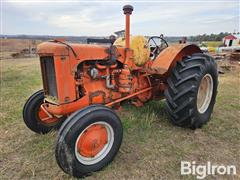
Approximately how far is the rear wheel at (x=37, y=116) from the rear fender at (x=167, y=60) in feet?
6.05

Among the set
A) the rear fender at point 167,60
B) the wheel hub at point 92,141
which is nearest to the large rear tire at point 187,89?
the rear fender at point 167,60

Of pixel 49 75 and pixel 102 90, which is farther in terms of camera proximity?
pixel 102 90

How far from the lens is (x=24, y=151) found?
9.94 feet

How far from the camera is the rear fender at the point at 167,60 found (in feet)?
11.1

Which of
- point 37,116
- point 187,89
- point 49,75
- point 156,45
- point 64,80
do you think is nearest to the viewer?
point 64,80

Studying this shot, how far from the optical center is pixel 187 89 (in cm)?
321

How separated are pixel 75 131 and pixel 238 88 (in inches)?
230

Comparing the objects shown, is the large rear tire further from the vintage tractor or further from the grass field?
the grass field

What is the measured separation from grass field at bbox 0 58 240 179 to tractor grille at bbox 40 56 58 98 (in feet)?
2.82

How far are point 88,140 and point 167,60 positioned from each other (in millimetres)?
1844

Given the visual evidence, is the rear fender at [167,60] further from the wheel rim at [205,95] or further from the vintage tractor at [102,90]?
the wheel rim at [205,95]

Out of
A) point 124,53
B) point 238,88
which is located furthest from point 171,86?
point 238,88

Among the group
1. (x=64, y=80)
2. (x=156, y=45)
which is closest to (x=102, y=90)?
(x=64, y=80)

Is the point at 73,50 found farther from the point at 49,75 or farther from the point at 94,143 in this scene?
the point at 94,143
